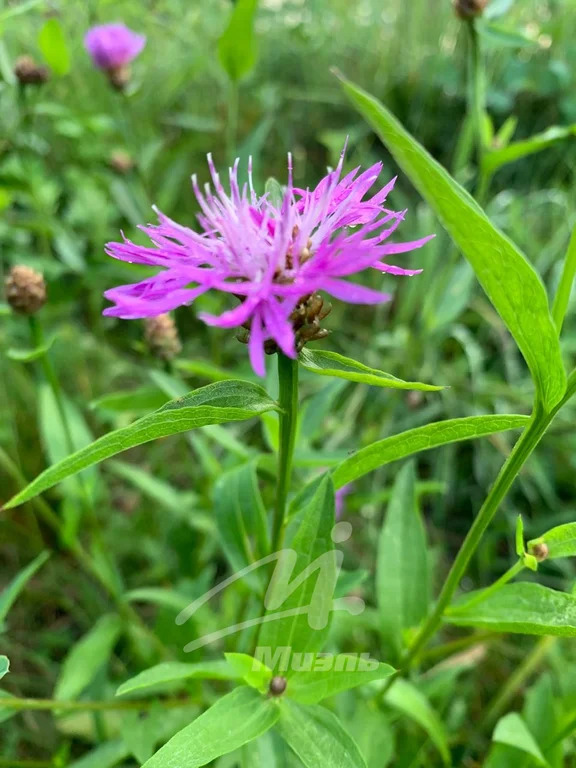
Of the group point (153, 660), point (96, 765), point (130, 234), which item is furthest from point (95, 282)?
point (96, 765)

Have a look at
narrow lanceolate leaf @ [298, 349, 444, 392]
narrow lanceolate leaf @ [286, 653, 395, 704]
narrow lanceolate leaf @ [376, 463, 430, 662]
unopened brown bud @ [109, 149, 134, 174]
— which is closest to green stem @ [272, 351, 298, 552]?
narrow lanceolate leaf @ [298, 349, 444, 392]

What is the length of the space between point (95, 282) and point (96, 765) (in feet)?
3.36

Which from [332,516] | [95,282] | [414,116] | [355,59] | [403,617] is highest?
[355,59]

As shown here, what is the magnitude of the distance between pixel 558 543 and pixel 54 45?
42.5 inches

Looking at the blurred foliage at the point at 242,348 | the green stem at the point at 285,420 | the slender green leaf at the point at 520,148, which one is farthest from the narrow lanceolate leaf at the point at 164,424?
the slender green leaf at the point at 520,148

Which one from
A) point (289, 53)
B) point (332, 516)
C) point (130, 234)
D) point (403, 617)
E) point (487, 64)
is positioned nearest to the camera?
point (332, 516)

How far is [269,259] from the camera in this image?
469 mm

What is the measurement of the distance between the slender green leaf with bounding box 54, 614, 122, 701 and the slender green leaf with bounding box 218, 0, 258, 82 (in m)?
0.89

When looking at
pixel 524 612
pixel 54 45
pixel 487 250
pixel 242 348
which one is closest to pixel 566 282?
pixel 487 250

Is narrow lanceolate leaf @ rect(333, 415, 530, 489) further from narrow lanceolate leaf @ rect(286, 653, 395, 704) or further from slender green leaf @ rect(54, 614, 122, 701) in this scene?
slender green leaf @ rect(54, 614, 122, 701)

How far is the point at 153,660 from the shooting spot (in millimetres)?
1027

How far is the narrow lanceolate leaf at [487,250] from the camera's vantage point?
0.38 m

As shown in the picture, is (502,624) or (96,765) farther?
(96,765)

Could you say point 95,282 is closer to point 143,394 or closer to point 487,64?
point 143,394
